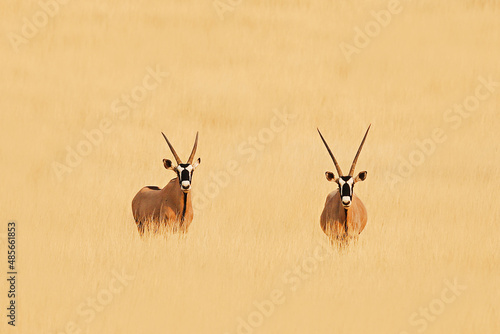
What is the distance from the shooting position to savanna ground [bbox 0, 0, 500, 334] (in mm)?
9695

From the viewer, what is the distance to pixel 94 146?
1755 centimetres

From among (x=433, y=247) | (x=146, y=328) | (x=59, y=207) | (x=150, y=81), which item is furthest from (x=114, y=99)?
(x=146, y=328)

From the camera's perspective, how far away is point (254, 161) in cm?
1692

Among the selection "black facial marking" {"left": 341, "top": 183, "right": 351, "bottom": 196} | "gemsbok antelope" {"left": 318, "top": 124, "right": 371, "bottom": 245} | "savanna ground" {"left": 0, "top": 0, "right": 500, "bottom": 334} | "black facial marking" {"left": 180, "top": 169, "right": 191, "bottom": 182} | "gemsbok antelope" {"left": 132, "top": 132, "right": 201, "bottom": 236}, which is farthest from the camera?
"gemsbok antelope" {"left": 132, "top": 132, "right": 201, "bottom": 236}

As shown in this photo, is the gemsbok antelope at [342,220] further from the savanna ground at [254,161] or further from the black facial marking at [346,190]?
the black facial marking at [346,190]

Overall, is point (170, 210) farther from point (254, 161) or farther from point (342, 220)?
point (254, 161)

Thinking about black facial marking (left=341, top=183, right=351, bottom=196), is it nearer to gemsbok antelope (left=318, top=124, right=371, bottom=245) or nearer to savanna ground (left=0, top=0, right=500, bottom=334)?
gemsbok antelope (left=318, top=124, right=371, bottom=245)

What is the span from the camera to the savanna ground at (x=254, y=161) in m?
9.70

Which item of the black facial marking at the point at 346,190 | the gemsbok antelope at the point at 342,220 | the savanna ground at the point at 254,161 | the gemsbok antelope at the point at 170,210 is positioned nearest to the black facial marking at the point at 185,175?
the gemsbok antelope at the point at 170,210

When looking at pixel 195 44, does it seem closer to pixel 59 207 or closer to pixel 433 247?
pixel 59 207

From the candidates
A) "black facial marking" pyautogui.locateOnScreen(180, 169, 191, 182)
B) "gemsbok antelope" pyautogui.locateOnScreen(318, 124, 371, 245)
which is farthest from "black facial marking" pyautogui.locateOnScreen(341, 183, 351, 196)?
"black facial marking" pyautogui.locateOnScreen(180, 169, 191, 182)

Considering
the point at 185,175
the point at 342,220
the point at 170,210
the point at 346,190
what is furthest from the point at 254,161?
the point at 346,190

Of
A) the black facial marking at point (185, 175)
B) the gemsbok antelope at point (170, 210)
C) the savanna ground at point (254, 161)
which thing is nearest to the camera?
the savanna ground at point (254, 161)

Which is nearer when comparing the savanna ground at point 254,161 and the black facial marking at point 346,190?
the savanna ground at point 254,161
